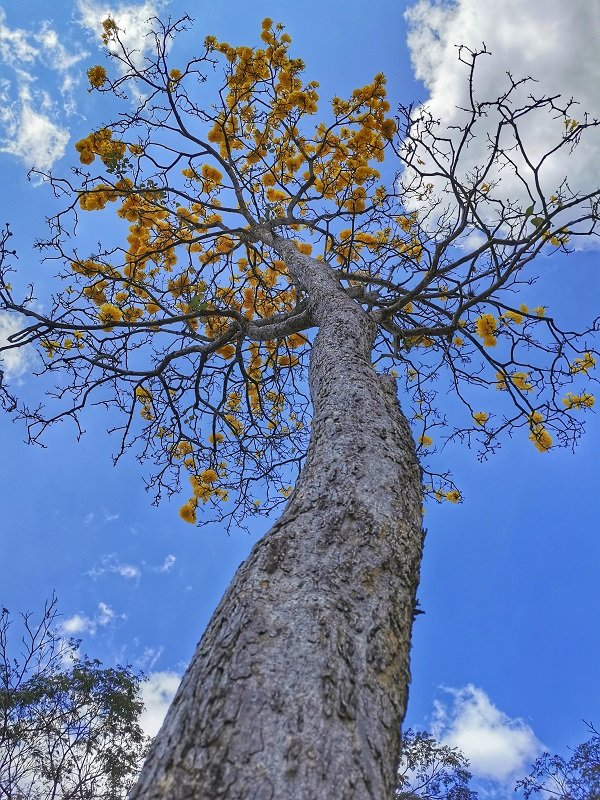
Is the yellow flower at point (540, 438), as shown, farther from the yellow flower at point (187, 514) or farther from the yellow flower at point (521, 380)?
the yellow flower at point (187, 514)

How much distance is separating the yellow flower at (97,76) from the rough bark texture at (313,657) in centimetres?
458

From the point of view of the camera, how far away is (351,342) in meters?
2.58

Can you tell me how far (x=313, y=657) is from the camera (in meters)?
0.91

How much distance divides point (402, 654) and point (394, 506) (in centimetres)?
42

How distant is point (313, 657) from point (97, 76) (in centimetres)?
528

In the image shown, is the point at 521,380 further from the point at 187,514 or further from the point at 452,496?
the point at 187,514

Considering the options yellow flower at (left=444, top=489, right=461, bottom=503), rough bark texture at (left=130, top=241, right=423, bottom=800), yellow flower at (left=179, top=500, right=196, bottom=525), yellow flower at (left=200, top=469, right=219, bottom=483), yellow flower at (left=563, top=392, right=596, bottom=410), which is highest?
yellow flower at (left=563, top=392, right=596, bottom=410)

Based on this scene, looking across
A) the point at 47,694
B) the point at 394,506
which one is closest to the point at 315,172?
the point at 394,506

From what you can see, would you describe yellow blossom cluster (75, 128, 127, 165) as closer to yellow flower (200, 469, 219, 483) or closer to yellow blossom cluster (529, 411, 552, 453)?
yellow flower (200, 469, 219, 483)

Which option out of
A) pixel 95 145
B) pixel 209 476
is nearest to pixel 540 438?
pixel 209 476

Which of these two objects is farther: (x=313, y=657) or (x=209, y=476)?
(x=209, y=476)

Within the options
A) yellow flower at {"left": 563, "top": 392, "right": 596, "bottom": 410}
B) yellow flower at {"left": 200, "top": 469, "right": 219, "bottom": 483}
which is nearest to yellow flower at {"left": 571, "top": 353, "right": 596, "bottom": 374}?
yellow flower at {"left": 563, "top": 392, "right": 596, "bottom": 410}

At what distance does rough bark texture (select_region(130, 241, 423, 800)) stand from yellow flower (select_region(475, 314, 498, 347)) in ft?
11.9

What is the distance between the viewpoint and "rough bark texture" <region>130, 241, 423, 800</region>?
2.44ft
